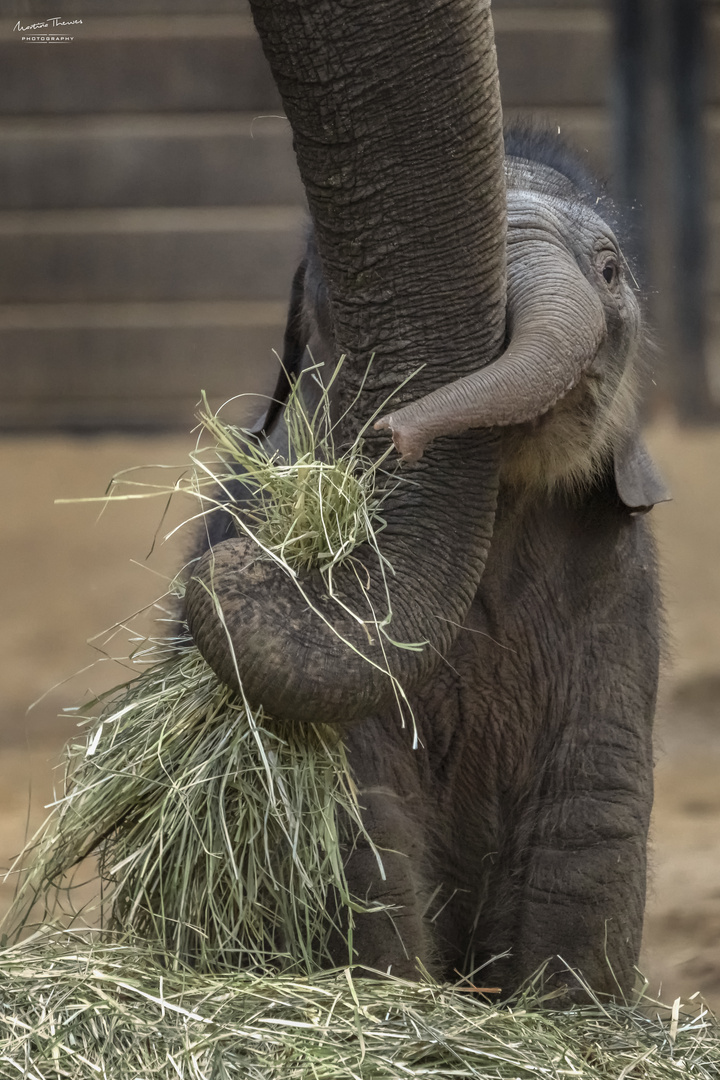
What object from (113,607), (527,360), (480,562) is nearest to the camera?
(527,360)

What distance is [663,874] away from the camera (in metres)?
4.39

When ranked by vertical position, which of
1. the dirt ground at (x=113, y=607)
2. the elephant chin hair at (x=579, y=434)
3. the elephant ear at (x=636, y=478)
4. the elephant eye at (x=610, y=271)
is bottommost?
the dirt ground at (x=113, y=607)

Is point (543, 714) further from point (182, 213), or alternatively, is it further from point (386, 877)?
point (182, 213)

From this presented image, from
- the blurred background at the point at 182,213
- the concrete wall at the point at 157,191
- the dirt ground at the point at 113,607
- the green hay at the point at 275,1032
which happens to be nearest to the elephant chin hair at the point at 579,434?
the green hay at the point at 275,1032

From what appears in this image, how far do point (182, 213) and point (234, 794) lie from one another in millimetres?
5845

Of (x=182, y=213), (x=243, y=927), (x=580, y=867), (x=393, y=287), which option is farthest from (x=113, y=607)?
(x=393, y=287)

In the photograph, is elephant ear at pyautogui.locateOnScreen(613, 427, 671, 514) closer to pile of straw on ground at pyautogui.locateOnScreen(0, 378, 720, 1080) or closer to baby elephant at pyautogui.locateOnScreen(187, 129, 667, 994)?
baby elephant at pyautogui.locateOnScreen(187, 129, 667, 994)

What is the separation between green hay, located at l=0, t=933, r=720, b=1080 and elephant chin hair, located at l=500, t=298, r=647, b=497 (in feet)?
2.90

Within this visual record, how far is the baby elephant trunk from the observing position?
1.92 m

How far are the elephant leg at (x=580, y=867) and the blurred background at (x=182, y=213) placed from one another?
168 inches

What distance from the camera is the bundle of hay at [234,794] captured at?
2.19m

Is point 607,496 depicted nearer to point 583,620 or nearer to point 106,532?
point 583,620

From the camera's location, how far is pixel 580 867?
108 inches

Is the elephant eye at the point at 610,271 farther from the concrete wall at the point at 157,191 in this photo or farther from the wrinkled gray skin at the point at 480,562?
Answer: the concrete wall at the point at 157,191
